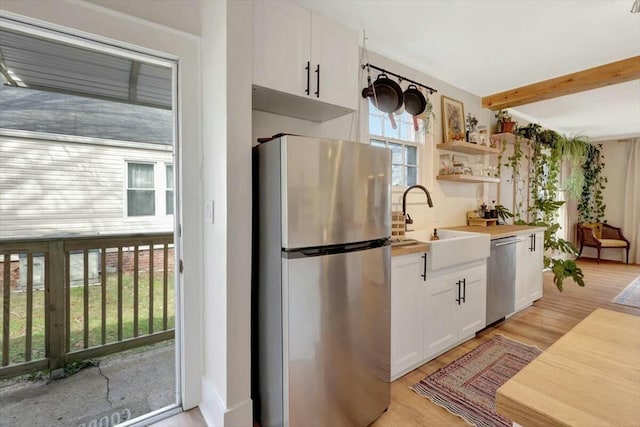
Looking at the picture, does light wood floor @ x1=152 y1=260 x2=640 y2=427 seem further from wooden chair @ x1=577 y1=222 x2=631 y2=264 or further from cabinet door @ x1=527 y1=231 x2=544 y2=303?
wooden chair @ x1=577 y1=222 x2=631 y2=264

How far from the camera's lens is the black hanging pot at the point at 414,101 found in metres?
2.89

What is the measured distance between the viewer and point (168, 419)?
1776 mm

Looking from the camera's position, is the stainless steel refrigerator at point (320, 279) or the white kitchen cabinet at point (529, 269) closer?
the stainless steel refrigerator at point (320, 279)

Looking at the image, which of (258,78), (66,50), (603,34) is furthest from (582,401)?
(603,34)

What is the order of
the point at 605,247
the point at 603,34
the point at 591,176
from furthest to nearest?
the point at 591,176
the point at 605,247
the point at 603,34

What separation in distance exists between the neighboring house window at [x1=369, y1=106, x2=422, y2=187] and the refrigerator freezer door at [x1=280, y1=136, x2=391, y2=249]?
4.03ft

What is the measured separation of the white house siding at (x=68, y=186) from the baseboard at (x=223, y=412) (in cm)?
106

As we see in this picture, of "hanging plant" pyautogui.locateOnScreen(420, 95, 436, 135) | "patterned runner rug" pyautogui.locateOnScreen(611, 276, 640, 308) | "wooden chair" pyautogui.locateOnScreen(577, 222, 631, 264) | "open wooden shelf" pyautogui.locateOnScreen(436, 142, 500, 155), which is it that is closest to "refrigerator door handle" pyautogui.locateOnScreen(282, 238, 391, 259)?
"hanging plant" pyautogui.locateOnScreen(420, 95, 436, 135)

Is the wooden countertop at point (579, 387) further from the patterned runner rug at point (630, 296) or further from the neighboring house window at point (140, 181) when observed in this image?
the patterned runner rug at point (630, 296)

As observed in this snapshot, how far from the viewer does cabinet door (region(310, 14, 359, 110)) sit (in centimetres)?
185

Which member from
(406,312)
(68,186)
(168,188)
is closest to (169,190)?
(168,188)

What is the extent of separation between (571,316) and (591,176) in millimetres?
4899

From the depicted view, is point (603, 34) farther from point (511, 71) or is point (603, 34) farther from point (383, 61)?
point (383, 61)

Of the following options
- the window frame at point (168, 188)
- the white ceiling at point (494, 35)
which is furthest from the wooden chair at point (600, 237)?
the window frame at point (168, 188)
